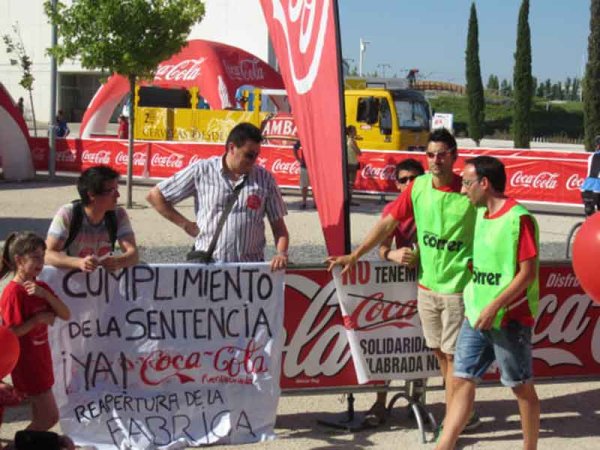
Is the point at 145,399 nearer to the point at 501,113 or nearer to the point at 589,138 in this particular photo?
the point at 589,138

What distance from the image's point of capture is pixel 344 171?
598 centimetres

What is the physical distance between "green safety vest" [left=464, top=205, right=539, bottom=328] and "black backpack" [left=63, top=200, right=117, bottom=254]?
6.88ft

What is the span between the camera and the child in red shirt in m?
4.99

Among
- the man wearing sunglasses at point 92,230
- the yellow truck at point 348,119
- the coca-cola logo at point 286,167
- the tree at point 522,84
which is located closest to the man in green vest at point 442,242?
the man wearing sunglasses at point 92,230

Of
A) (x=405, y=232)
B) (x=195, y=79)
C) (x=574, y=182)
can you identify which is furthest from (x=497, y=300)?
(x=195, y=79)

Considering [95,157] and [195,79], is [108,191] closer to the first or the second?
[95,157]

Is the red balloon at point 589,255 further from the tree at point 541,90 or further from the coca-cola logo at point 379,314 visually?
the tree at point 541,90

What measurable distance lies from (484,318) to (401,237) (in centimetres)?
121

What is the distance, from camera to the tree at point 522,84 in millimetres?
44156

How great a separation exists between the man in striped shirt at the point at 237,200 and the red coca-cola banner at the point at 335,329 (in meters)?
0.40

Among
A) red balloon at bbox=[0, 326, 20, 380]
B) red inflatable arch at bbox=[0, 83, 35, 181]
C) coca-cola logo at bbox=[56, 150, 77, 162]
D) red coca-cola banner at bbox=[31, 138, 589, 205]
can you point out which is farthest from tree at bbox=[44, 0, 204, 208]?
red balloon at bbox=[0, 326, 20, 380]

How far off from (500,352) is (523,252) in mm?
584

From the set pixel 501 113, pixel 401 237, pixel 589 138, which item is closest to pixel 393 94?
pixel 589 138

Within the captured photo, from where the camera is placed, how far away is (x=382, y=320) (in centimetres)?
631
